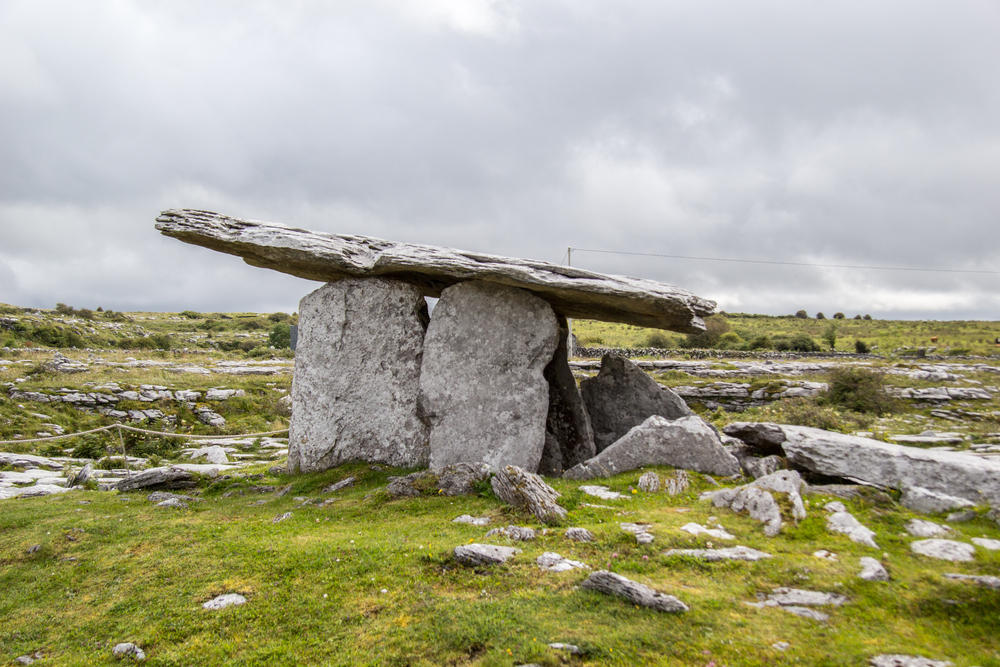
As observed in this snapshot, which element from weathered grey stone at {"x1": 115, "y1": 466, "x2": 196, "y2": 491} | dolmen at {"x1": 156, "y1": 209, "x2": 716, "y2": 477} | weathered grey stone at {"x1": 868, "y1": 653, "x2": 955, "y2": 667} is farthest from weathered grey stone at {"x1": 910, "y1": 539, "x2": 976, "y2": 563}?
weathered grey stone at {"x1": 115, "y1": 466, "x2": 196, "y2": 491}

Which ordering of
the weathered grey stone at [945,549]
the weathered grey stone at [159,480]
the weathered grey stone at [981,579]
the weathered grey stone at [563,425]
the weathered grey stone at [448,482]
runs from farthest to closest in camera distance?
the weathered grey stone at [563,425] < the weathered grey stone at [159,480] < the weathered grey stone at [448,482] < the weathered grey stone at [945,549] < the weathered grey stone at [981,579]

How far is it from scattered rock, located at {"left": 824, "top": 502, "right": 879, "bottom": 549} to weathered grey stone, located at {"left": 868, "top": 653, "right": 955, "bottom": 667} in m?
2.51

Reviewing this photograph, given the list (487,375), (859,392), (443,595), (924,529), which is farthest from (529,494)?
(859,392)

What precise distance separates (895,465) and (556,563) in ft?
17.1

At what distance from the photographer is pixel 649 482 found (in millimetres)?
9164

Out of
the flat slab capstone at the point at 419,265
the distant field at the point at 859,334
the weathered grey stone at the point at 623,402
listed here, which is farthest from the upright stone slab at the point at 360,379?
the distant field at the point at 859,334

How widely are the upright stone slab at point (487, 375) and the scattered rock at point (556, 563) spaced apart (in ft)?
14.8

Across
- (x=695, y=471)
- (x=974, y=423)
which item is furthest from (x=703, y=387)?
(x=695, y=471)

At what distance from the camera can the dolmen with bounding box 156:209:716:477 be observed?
36.7 feet

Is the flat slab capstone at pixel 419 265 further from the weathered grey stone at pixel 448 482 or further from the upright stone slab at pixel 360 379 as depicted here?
the weathered grey stone at pixel 448 482

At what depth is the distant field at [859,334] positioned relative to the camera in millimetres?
43375

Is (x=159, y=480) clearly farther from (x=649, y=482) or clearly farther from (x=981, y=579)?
(x=981, y=579)

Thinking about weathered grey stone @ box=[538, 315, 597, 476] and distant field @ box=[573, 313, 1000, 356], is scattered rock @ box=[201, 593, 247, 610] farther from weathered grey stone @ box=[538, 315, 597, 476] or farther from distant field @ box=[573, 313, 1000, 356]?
distant field @ box=[573, 313, 1000, 356]

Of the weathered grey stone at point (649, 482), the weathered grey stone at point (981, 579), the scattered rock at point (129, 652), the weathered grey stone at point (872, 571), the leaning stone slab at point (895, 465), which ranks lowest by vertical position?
the scattered rock at point (129, 652)
